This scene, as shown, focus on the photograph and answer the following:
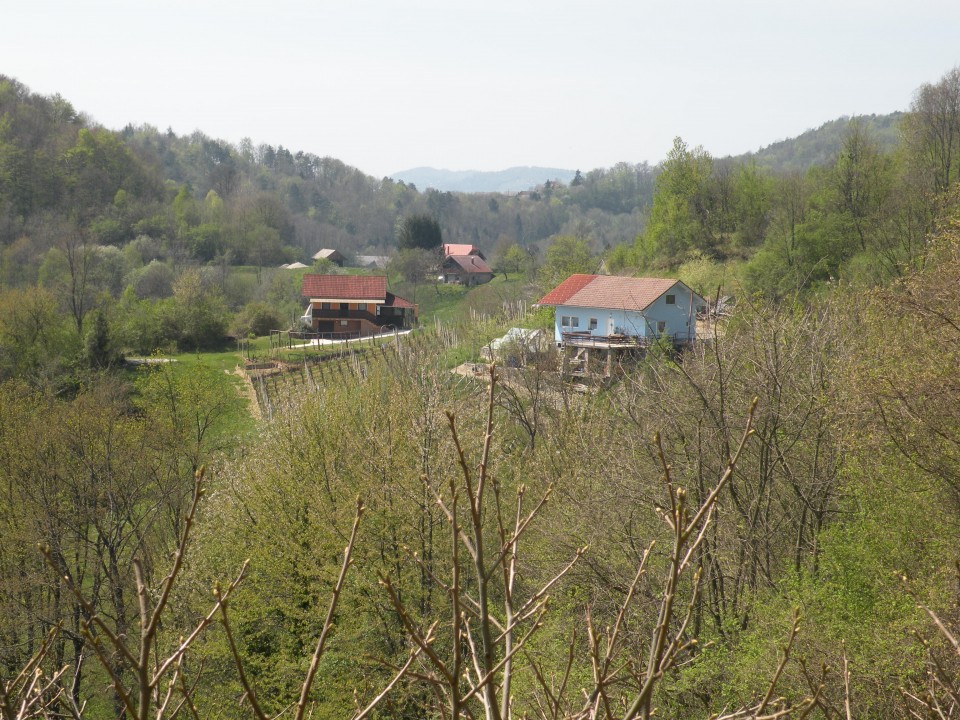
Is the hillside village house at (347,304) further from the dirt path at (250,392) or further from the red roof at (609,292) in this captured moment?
the red roof at (609,292)

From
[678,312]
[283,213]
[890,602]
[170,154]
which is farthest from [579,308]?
[170,154]

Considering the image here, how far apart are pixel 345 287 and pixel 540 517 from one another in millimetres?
41706

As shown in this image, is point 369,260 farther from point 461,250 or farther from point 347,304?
point 347,304

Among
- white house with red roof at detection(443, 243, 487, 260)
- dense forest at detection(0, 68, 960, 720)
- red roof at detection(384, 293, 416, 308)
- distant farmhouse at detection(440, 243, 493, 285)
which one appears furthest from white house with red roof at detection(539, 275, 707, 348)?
white house with red roof at detection(443, 243, 487, 260)

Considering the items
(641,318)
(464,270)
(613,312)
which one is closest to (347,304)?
(464,270)

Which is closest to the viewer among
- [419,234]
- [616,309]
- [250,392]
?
[616,309]

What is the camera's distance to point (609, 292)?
35844 millimetres

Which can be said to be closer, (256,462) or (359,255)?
(256,462)

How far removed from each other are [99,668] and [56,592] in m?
2.15

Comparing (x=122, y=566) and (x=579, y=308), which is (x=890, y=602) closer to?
(x=122, y=566)

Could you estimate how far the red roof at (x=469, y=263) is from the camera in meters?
77.4

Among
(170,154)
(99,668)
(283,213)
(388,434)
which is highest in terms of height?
(170,154)

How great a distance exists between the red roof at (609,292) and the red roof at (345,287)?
1983 centimetres

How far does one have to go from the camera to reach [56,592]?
683 inches
